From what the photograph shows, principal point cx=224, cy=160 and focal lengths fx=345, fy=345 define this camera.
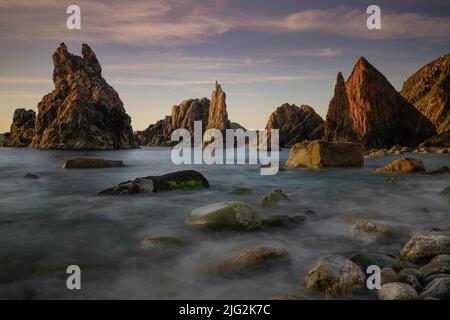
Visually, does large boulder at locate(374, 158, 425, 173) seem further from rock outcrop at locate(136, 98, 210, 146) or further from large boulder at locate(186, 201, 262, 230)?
rock outcrop at locate(136, 98, 210, 146)

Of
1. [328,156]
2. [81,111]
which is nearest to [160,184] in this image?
[328,156]

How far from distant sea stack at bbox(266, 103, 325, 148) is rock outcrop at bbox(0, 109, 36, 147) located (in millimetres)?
87209

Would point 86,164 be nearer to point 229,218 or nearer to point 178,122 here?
point 229,218

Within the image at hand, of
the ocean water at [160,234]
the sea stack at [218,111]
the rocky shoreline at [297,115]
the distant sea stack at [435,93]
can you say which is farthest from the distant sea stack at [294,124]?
the ocean water at [160,234]

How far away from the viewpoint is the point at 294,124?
429 feet

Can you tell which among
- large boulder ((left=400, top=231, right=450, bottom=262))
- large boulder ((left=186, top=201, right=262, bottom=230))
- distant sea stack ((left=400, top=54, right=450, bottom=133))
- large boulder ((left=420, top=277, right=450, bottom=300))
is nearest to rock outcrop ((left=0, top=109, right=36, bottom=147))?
large boulder ((left=186, top=201, right=262, bottom=230))

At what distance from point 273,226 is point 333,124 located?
3038 inches

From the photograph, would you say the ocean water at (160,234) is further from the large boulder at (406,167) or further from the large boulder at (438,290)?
the large boulder at (406,167)

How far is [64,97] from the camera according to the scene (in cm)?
11325

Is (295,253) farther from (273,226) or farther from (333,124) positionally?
(333,124)

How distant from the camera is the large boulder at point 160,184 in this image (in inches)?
461
